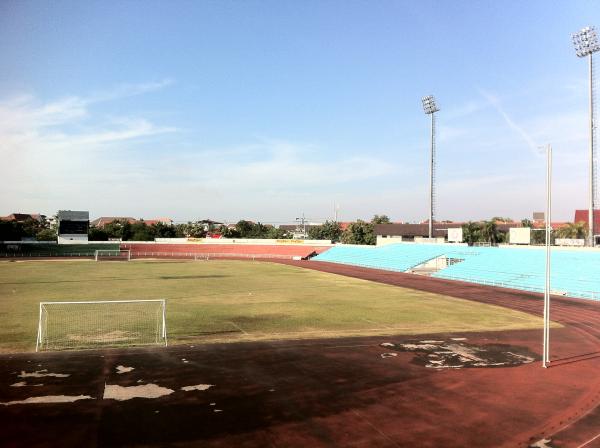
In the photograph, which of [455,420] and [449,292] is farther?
[449,292]

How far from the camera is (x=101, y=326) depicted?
2519cm

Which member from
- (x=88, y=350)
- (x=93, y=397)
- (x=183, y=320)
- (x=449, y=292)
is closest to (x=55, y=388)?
(x=93, y=397)

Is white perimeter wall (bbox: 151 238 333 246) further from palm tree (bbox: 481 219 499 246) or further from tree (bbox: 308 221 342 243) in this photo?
tree (bbox: 308 221 342 243)

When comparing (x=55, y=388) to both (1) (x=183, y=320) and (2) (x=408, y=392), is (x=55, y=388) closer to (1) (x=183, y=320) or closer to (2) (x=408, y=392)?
(2) (x=408, y=392)

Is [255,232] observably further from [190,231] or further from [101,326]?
[101,326]

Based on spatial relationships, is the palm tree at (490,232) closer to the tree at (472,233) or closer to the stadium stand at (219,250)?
the tree at (472,233)

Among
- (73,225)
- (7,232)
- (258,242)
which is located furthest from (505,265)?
(7,232)

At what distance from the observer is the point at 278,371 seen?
56.6 ft

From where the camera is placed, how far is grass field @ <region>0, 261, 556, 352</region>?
2477 centimetres

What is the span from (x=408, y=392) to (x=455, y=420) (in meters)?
2.34

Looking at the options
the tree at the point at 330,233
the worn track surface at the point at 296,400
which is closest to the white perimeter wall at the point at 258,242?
the tree at the point at 330,233

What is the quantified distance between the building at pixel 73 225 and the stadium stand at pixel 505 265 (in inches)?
2678

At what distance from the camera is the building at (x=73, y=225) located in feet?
374

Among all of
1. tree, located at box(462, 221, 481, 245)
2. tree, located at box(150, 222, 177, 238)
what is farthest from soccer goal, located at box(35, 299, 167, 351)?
tree, located at box(150, 222, 177, 238)
